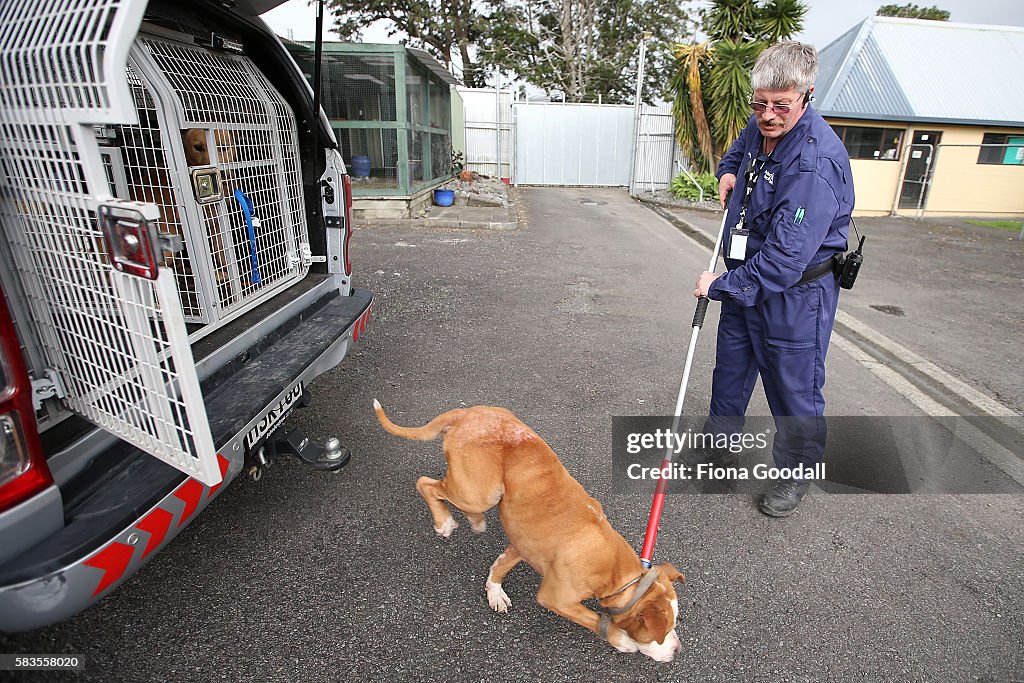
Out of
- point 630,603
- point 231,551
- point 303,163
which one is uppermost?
point 303,163

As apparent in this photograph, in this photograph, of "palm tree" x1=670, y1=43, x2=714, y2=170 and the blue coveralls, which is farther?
"palm tree" x1=670, y1=43, x2=714, y2=170

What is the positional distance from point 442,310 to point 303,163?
2540 millimetres

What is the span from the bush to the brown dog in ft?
47.8

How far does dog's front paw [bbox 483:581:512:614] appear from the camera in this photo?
82.8 inches

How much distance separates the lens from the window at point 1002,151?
1450cm

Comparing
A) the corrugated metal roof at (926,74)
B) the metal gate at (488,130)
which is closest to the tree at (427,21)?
the metal gate at (488,130)

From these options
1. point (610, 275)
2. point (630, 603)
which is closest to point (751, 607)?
point (630, 603)

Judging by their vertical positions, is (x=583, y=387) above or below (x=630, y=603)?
below

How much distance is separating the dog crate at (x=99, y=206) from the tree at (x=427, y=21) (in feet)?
85.9

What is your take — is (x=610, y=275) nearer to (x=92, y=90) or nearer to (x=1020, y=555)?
(x=1020, y=555)

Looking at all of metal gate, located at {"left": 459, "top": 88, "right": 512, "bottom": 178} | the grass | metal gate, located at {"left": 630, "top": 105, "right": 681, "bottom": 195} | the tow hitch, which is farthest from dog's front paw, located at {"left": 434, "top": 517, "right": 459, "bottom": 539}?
metal gate, located at {"left": 459, "top": 88, "right": 512, "bottom": 178}

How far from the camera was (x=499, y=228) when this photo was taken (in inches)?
398

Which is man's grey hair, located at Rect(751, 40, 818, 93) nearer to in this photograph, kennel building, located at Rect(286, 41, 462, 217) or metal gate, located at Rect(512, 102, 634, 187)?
kennel building, located at Rect(286, 41, 462, 217)

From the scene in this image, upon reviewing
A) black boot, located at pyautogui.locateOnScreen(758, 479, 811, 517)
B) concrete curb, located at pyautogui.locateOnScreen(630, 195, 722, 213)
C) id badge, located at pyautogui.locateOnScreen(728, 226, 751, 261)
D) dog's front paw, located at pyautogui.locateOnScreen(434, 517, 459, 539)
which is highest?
id badge, located at pyautogui.locateOnScreen(728, 226, 751, 261)
